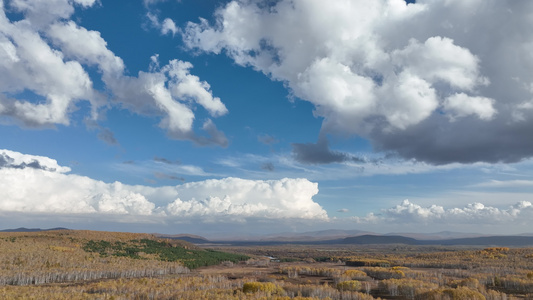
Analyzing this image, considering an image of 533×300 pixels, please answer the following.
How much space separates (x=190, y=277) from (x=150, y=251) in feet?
127

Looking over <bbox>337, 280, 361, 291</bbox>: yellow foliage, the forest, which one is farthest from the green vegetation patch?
<bbox>337, 280, 361, 291</bbox>: yellow foliage

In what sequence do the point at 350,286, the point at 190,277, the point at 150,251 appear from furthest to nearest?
the point at 150,251
the point at 190,277
the point at 350,286

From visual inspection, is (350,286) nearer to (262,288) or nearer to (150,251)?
(262,288)

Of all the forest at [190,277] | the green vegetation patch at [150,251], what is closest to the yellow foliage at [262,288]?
the forest at [190,277]

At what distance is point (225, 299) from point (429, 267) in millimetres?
60922

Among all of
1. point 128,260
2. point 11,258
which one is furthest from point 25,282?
point 128,260

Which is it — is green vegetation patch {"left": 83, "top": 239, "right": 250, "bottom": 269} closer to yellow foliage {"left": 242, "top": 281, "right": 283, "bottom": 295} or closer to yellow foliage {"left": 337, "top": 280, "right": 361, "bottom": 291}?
yellow foliage {"left": 242, "top": 281, "right": 283, "bottom": 295}

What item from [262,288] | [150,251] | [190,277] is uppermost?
[262,288]

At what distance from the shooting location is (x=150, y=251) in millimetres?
82250

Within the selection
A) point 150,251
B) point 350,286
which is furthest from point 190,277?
point 150,251

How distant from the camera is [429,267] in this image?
237ft

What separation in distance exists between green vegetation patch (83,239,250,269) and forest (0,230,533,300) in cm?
22

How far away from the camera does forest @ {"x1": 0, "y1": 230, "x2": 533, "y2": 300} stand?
29.3 meters

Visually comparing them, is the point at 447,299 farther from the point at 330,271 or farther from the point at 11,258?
the point at 11,258
